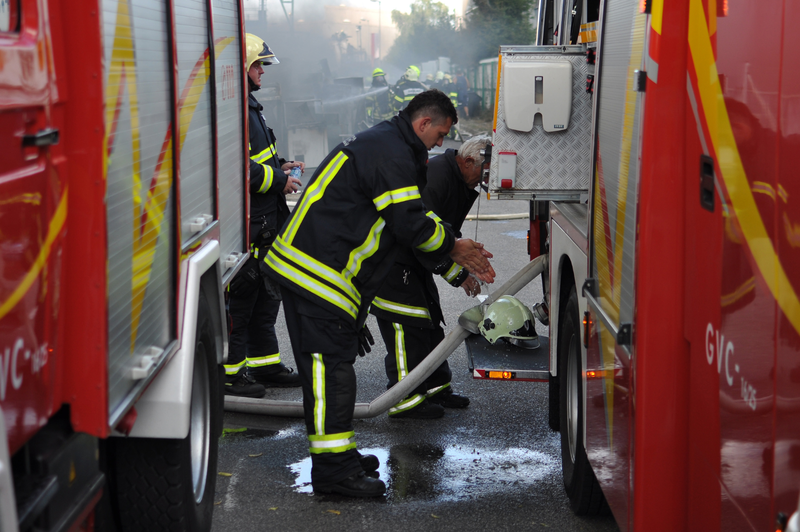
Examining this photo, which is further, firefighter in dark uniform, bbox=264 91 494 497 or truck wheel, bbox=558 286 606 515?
firefighter in dark uniform, bbox=264 91 494 497

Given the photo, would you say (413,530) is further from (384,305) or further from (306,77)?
(306,77)

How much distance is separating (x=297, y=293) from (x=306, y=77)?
1573cm

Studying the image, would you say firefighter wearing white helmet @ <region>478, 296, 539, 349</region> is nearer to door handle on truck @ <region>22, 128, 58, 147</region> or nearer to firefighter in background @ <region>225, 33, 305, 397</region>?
firefighter in background @ <region>225, 33, 305, 397</region>

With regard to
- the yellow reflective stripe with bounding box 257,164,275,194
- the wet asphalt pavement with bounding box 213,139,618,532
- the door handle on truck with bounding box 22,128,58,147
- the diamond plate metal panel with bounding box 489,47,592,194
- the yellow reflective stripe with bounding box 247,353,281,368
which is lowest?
the wet asphalt pavement with bounding box 213,139,618,532

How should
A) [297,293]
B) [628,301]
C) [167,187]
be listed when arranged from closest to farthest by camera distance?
[628,301] < [167,187] < [297,293]

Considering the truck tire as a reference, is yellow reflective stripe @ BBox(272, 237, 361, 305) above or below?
above

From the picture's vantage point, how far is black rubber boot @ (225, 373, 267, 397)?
16.1 ft

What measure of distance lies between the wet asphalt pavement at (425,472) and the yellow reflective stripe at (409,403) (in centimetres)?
7

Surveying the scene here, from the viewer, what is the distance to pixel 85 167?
A: 1883 mm

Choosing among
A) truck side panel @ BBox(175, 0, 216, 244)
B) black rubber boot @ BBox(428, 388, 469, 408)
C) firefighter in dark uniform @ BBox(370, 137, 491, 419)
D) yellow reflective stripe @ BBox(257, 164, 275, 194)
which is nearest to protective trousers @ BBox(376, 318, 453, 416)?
firefighter in dark uniform @ BBox(370, 137, 491, 419)

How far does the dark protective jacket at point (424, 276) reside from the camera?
4.57 m

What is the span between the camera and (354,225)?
3.74 metres

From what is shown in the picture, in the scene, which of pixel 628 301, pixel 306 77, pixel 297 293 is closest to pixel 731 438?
pixel 628 301

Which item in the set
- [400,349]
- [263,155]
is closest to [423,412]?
[400,349]
